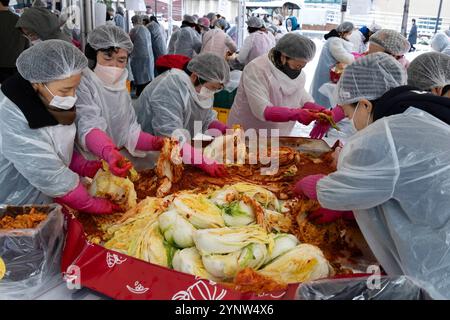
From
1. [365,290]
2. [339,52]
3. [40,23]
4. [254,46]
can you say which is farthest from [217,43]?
[365,290]

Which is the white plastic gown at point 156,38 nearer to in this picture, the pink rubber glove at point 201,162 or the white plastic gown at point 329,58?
the white plastic gown at point 329,58

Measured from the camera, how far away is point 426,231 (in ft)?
4.52

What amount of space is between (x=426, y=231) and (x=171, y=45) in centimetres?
785

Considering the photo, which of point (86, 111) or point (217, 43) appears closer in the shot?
point (86, 111)

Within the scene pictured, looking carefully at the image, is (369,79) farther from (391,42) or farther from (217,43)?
(217,43)

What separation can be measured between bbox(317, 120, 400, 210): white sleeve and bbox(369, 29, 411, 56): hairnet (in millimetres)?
3162

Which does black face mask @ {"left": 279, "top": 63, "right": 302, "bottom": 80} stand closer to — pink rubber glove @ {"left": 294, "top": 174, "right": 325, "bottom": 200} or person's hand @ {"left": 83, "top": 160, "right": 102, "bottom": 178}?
pink rubber glove @ {"left": 294, "top": 174, "right": 325, "bottom": 200}

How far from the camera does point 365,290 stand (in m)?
1.19

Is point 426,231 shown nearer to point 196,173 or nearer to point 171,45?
point 196,173

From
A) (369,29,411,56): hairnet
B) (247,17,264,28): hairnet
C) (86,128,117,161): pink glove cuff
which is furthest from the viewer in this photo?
(247,17,264,28): hairnet

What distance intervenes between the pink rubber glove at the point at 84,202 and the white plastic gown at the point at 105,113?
17.4 inches

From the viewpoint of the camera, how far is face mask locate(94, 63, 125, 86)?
2633 millimetres

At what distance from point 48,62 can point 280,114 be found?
1.86m

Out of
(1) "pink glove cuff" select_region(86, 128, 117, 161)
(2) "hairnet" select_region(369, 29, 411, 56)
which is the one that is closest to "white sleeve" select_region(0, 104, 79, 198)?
(1) "pink glove cuff" select_region(86, 128, 117, 161)
